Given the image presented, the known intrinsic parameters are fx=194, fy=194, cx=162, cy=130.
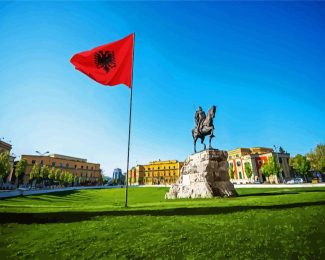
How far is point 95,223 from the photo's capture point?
23.7ft

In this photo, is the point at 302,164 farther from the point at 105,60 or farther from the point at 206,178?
the point at 105,60

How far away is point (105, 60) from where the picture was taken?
1369 centimetres

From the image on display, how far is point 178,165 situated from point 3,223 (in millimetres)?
117739

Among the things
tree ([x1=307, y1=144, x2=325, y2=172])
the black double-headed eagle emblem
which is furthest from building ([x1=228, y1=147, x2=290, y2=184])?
the black double-headed eagle emblem

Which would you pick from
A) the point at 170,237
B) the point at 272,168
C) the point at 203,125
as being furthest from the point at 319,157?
the point at 170,237

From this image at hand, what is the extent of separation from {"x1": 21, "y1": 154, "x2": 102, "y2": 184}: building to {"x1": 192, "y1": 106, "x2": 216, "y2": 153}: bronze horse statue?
313 ft

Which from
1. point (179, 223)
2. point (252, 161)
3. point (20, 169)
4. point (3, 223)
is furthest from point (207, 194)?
point (252, 161)

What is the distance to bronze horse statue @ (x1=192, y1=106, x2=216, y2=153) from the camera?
20.9 metres

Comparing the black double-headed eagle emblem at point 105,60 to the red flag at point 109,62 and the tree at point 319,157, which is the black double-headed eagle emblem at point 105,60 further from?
the tree at point 319,157

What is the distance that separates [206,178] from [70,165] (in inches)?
4202

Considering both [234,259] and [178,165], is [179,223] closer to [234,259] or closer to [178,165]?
[234,259]

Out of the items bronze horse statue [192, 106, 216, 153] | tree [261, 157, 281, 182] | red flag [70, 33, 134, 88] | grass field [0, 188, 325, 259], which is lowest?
grass field [0, 188, 325, 259]

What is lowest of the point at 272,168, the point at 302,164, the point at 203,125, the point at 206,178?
the point at 206,178

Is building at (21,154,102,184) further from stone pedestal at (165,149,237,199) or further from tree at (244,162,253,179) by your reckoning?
stone pedestal at (165,149,237,199)
